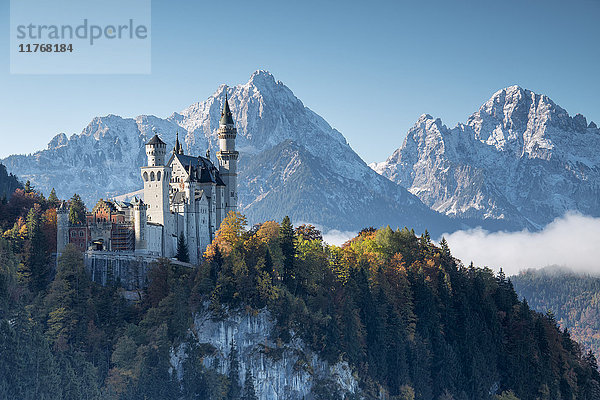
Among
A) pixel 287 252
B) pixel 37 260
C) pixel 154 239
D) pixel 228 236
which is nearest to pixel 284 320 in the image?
pixel 287 252

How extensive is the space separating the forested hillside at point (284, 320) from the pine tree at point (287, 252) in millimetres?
171

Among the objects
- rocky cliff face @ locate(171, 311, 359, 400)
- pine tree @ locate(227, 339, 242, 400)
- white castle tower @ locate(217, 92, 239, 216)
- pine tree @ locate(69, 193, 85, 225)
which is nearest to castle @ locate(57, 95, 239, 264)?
white castle tower @ locate(217, 92, 239, 216)

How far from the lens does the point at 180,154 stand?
162 metres

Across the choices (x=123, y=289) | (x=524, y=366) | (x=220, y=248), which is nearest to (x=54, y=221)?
(x=123, y=289)

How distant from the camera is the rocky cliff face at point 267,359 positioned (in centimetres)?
14262

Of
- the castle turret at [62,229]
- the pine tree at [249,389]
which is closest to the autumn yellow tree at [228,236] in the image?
the pine tree at [249,389]

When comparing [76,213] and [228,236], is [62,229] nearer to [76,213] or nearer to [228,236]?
[76,213]

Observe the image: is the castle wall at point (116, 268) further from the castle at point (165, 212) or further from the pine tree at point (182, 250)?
the pine tree at point (182, 250)

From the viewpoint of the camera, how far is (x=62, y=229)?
465 ft

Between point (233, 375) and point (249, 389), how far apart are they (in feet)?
11.2

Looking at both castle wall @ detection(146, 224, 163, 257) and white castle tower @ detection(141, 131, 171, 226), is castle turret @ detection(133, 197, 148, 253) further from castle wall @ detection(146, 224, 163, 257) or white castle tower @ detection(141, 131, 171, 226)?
white castle tower @ detection(141, 131, 171, 226)

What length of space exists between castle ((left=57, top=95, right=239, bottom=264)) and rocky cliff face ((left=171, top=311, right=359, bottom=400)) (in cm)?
1606

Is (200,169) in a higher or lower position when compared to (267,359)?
higher

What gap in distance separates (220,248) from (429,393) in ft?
151
